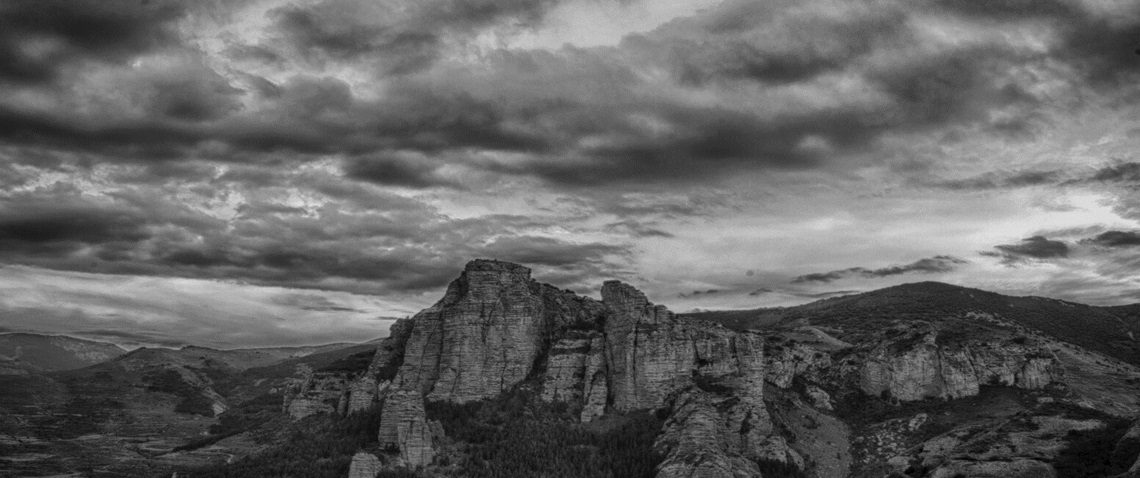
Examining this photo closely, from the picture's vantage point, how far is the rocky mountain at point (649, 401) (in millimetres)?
119562

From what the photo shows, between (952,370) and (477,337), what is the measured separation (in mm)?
105431

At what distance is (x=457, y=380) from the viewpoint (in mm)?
144125

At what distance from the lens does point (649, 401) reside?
5354 inches

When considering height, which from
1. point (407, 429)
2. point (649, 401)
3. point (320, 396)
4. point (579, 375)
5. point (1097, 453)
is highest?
point (579, 375)

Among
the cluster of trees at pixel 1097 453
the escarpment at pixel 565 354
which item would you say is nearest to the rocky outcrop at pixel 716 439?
the escarpment at pixel 565 354

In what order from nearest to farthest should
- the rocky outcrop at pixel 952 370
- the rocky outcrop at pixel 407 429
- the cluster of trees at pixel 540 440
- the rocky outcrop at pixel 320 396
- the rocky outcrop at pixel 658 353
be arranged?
the cluster of trees at pixel 540 440 → the rocky outcrop at pixel 407 429 → the rocky outcrop at pixel 658 353 → the rocky outcrop at pixel 320 396 → the rocky outcrop at pixel 952 370

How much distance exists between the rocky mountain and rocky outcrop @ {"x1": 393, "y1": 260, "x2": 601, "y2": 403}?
0.33 metres

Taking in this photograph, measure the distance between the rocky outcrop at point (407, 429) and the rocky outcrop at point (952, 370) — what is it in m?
101

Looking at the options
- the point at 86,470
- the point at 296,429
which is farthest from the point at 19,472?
the point at 296,429

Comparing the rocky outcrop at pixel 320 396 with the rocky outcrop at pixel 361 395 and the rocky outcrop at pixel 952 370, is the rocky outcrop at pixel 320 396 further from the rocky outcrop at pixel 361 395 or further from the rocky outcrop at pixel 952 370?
the rocky outcrop at pixel 952 370

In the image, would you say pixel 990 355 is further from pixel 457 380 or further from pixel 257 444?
pixel 257 444

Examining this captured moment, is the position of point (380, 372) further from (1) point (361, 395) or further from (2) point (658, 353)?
(2) point (658, 353)

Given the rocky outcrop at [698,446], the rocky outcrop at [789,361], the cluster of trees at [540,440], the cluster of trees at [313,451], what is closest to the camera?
the rocky outcrop at [698,446]

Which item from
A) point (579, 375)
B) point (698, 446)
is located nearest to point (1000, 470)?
point (698, 446)
